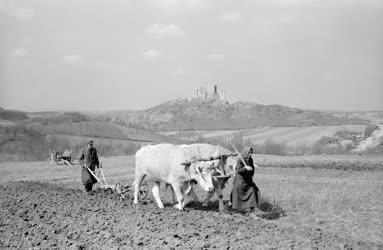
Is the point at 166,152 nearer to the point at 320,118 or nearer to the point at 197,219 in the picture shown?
the point at 197,219


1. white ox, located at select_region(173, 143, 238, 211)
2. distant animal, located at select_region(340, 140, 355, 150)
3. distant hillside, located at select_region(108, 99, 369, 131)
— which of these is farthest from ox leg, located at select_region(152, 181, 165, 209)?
distant hillside, located at select_region(108, 99, 369, 131)

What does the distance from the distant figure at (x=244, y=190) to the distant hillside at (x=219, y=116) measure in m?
60.1

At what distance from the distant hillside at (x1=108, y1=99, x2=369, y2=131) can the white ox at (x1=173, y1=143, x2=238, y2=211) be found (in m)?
58.9

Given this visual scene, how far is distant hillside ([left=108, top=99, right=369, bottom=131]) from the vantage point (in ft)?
260

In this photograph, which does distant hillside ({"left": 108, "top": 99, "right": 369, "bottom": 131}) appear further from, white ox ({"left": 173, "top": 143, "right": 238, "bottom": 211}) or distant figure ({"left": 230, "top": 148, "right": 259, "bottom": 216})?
distant figure ({"left": 230, "top": 148, "right": 259, "bottom": 216})

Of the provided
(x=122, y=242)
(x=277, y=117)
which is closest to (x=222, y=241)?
(x=122, y=242)

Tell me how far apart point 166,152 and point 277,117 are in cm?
7615

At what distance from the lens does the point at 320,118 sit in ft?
266

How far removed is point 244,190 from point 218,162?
1124 millimetres

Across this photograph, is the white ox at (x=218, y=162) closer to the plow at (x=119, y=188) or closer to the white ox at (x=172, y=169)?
the white ox at (x=172, y=169)

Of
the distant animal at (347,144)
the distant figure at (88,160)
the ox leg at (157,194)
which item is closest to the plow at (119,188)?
the distant figure at (88,160)

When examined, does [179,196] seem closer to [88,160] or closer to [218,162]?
[218,162]

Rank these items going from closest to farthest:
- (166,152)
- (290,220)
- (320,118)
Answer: (290,220) → (166,152) → (320,118)

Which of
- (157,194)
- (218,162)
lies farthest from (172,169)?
(218,162)
